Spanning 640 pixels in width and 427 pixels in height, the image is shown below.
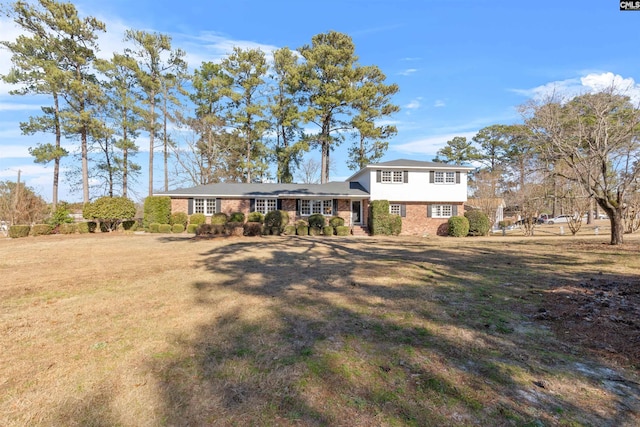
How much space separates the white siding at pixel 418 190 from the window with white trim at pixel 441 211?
0.56 meters

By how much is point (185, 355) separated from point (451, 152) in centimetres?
4939

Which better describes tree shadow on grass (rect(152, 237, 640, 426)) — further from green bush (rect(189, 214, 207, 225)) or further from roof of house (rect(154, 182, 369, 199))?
green bush (rect(189, 214, 207, 225))

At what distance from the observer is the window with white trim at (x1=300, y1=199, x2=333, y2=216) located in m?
23.5

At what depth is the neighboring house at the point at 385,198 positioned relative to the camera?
23.0 m

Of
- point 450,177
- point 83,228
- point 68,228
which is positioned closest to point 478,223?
point 450,177

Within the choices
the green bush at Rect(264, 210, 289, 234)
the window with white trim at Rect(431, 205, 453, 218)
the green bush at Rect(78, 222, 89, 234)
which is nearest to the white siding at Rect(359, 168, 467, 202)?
the window with white trim at Rect(431, 205, 453, 218)

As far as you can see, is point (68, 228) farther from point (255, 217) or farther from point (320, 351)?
point (320, 351)

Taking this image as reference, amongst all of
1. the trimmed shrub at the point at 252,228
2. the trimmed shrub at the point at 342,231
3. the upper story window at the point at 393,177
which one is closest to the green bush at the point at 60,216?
the trimmed shrub at the point at 252,228

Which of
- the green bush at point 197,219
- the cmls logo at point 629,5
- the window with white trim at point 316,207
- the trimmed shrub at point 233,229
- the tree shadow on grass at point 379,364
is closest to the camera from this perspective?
the tree shadow on grass at point 379,364

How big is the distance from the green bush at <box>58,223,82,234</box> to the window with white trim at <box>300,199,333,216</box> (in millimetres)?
14727

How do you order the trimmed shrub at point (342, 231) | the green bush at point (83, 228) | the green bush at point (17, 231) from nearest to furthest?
the green bush at point (17, 231) < the green bush at point (83, 228) < the trimmed shrub at point (342, 231)

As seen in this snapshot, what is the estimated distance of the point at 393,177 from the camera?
75.9 feet

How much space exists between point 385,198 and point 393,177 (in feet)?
5.45

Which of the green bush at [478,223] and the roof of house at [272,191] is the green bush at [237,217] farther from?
the green bush at [478,223]
